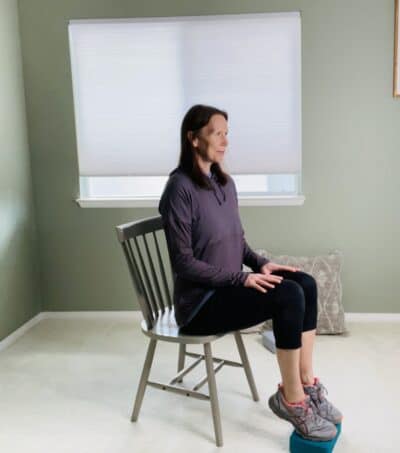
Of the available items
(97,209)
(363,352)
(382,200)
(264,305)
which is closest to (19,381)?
(97,209)

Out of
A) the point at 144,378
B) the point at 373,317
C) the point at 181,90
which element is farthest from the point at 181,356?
the point at 181,90

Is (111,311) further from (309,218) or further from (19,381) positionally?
(309,218)

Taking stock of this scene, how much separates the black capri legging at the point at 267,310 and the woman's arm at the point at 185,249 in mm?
48

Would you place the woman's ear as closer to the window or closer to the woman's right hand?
the woman's right hand

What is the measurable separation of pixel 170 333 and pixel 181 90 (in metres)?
1.70

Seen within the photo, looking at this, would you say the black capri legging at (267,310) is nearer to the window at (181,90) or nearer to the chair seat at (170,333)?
the chair seat at (170,333)

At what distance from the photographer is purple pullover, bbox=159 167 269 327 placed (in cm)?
187

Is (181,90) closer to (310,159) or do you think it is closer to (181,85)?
(181,85)

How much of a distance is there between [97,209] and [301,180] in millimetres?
1319

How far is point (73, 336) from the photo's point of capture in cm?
310

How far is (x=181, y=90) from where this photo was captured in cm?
309

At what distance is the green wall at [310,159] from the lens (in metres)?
2.99

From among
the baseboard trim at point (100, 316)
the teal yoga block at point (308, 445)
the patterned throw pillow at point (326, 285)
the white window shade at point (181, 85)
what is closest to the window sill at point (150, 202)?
the white window shade at point (181, 85)

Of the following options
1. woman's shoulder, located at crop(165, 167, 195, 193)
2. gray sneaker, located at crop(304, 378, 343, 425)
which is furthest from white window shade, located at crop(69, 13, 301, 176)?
gray sneaker, located at crop(304, 378, 343, 425)
